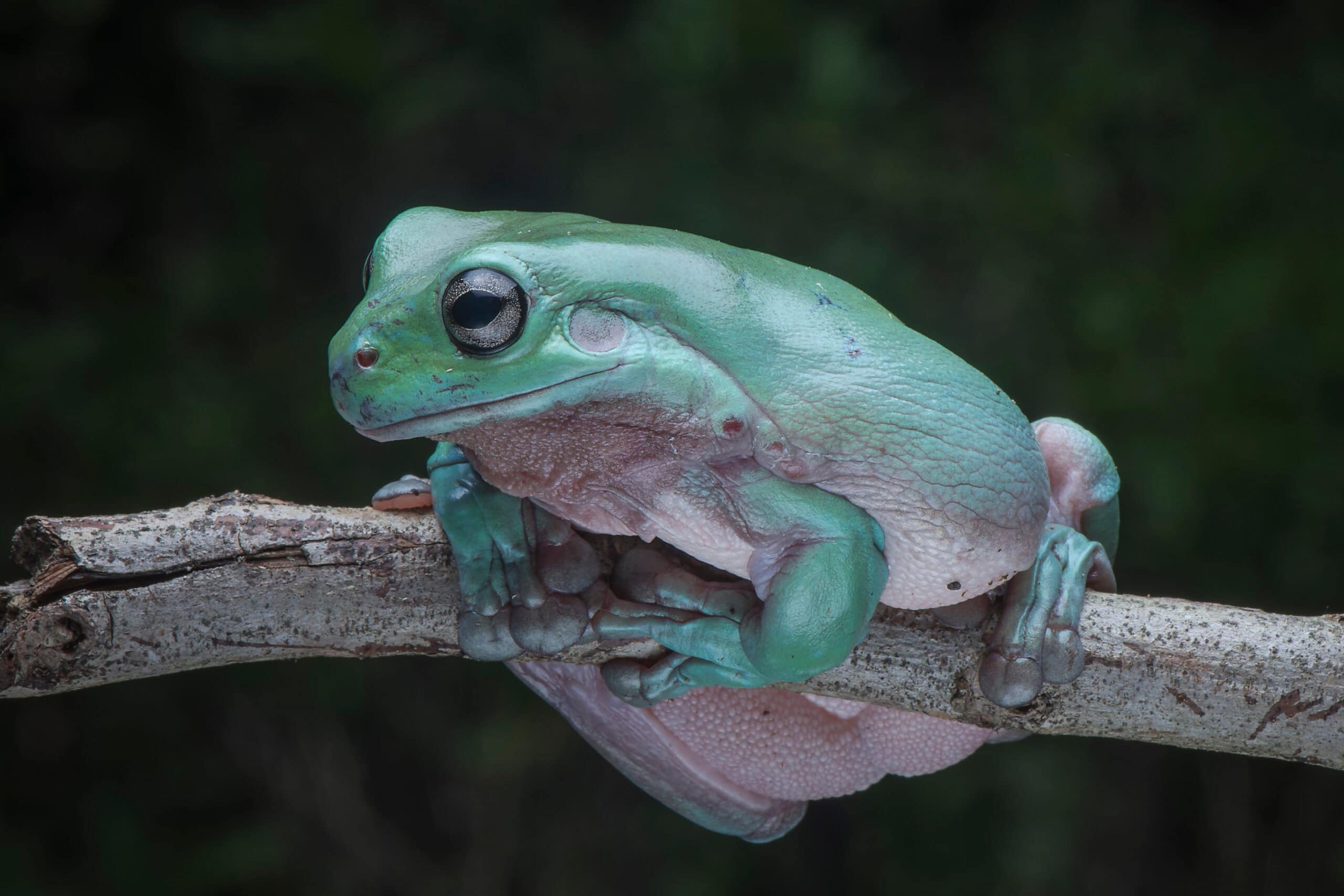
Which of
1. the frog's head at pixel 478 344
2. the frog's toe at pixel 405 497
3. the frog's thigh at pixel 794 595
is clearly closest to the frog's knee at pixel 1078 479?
the frog's thigh at pixel 794 595

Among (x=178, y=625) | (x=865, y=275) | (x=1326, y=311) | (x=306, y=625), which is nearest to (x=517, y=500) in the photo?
(x=306, y=625)

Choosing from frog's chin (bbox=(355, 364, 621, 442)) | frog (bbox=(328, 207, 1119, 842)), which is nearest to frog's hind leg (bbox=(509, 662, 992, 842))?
frog (bbox=(328, 207, 1119, 842))

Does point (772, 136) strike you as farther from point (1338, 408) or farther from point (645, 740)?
point (645, 740)

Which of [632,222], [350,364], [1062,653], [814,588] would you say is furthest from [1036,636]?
[632,222]

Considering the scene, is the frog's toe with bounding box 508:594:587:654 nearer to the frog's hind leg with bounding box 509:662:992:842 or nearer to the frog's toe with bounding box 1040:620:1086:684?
the frog's hind leg with bounding box 509:662:992:842

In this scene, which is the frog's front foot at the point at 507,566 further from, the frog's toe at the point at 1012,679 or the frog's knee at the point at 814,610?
the frog's toe at the point at 1012,679

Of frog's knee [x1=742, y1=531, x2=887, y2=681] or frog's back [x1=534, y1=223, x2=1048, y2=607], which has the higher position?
frog's back [x1=534, y1=223, x2=1048, y2=607]
